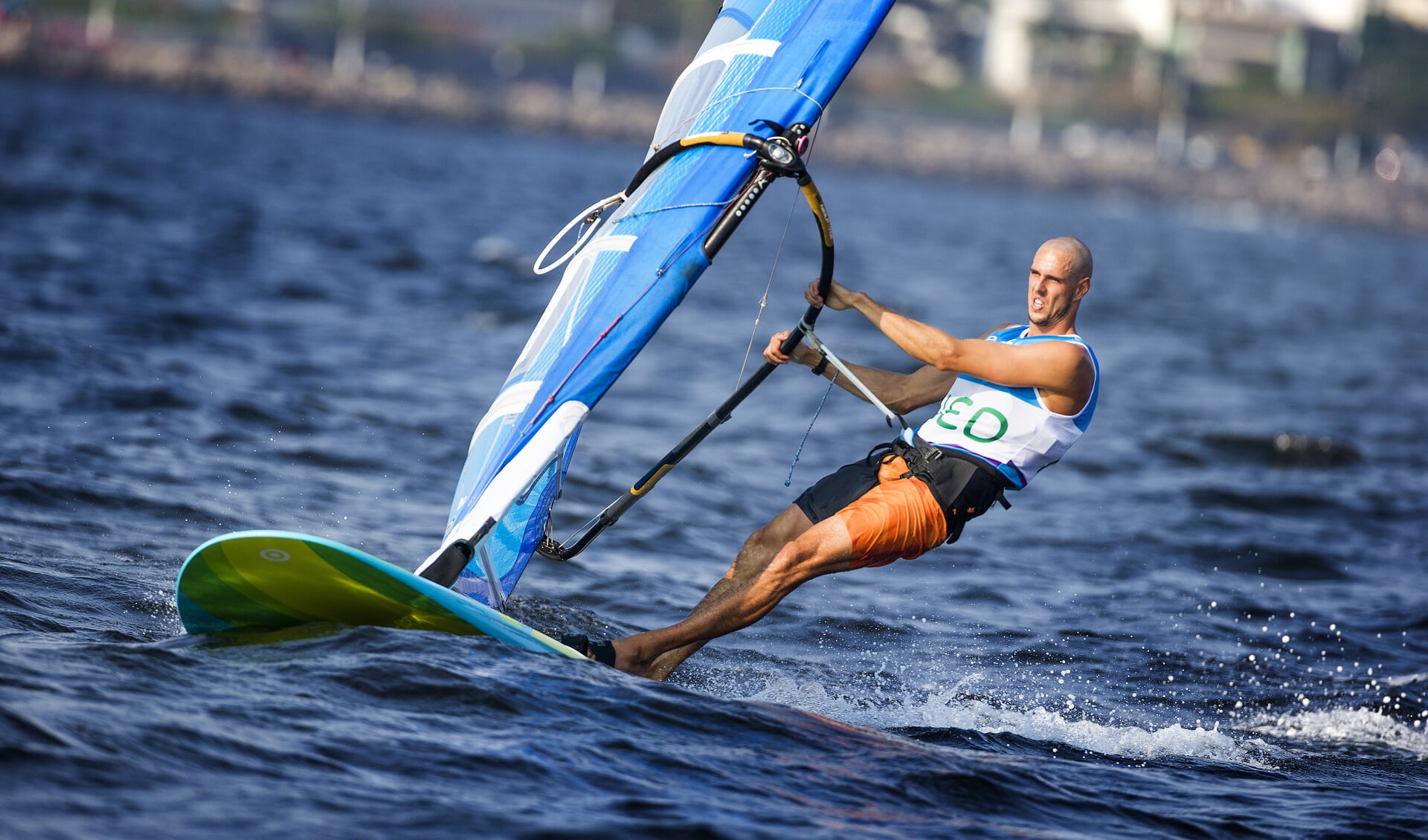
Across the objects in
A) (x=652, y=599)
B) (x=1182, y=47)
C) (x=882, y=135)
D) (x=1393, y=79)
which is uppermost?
(x=1182, y=47)

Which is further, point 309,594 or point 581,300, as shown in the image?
point 581,300

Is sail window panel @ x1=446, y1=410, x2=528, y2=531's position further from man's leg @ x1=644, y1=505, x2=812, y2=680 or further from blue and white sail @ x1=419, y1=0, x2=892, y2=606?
man's leg @ x1=644, y1=505, x2=812, y2=680

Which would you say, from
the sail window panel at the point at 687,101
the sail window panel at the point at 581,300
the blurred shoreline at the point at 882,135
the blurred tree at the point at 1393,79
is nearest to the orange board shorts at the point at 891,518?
the sail window panel at the point at 581,300

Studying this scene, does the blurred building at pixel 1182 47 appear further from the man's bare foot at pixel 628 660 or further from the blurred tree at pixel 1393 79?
the man's bare foot at pixel 628 660

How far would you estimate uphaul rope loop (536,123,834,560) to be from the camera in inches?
207

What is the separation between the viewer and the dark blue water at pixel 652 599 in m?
4.25

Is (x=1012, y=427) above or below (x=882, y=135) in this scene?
below

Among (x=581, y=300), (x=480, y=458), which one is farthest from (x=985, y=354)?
(x=480, y=458)

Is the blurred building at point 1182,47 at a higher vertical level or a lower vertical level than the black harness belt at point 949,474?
higher

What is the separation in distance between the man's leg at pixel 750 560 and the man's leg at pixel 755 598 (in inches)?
1.1

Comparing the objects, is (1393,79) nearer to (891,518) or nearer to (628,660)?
(891,518)

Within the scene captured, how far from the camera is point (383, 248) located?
21938 mm

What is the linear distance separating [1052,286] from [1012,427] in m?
0.56

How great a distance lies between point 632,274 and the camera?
219 inches
